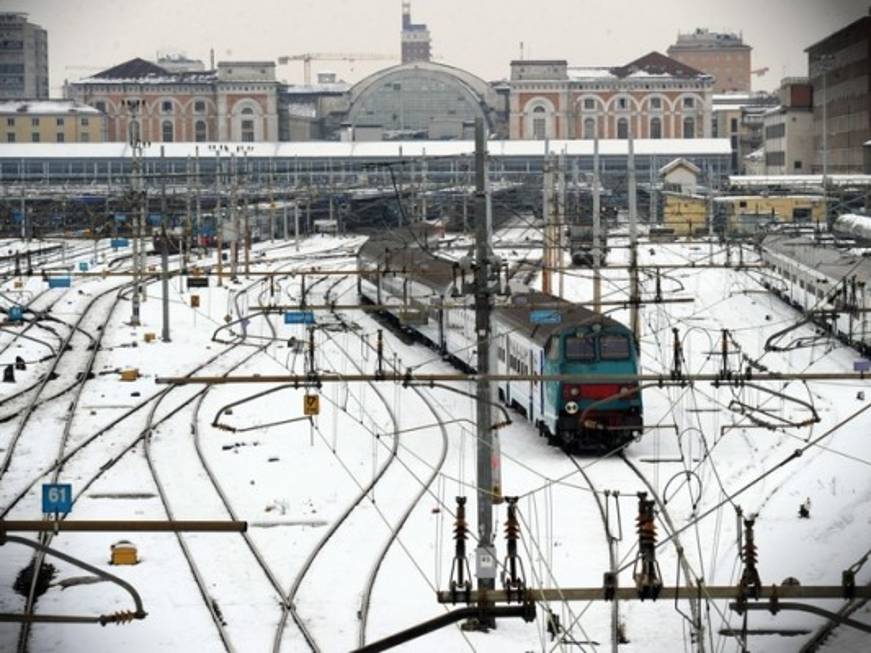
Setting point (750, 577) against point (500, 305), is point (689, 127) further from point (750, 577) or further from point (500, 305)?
point (750, 577)

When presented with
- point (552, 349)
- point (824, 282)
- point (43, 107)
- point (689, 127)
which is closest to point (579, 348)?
point (552, 349)

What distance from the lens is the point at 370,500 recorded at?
52.6ft

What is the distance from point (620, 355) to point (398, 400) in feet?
15.2

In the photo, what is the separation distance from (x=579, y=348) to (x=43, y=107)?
69.4 m

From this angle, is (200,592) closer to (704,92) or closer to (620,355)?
(620,355)

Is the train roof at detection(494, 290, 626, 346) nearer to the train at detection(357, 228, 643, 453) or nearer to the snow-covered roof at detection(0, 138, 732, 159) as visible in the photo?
the train at detection(357, 228, 643, 453)

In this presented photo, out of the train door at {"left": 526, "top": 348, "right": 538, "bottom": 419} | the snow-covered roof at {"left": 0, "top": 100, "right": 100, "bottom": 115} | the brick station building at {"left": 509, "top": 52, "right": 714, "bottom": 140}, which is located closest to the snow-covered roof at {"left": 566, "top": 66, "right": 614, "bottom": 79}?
the brick station building at {"left": 509, "top": 52, "right": 714, "bottom": 140}

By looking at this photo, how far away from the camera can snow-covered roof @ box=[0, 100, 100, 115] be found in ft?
271

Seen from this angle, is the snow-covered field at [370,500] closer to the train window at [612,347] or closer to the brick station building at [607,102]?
the train window at [612,347]

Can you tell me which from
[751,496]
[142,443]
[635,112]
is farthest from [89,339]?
[635,112]

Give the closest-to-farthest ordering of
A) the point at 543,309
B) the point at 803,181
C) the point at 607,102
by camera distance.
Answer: the point at 543,309, the point at 803,181, the point at 607,102

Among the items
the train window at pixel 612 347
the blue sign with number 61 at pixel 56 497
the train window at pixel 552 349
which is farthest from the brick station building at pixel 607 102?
the blue sign with number 61 at pixel 56 497

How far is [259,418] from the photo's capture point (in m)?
21.2

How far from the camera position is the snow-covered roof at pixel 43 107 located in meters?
82.7
